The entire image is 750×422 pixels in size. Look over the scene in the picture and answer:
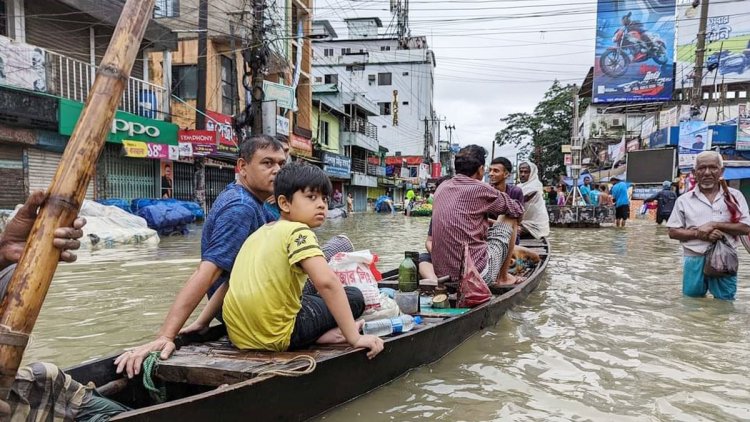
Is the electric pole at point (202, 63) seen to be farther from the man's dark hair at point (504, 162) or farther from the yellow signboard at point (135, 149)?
the man's dark hair at point (504, 162)

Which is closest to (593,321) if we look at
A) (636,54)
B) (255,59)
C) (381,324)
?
(381,324)

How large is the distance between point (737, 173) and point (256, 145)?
2428 cm

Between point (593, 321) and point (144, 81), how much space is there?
14.1 metres

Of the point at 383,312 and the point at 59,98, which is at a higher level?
the point at 59,98

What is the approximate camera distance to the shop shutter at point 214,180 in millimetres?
18203

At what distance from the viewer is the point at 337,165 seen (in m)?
30.1

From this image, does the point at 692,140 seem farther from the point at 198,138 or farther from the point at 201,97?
the point at 201,97

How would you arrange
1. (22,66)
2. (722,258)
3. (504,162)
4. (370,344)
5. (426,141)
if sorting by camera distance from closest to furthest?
(370,344), (722,258), (504,162), (22,66), (426,141)

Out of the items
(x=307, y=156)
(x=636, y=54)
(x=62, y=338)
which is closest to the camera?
(x=62, y=338)

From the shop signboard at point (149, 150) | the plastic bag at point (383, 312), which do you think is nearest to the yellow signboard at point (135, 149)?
the shop signboard at point (149, 150)

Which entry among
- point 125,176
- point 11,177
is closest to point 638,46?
point 125,176

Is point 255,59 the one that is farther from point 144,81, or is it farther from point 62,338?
point 62,338

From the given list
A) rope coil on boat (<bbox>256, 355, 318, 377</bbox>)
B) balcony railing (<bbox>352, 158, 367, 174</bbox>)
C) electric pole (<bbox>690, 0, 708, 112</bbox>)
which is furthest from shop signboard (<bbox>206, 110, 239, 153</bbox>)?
balcony railing (<bbox>352, 158, 367, 174</bbox>)

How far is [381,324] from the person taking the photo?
11.0 feet
